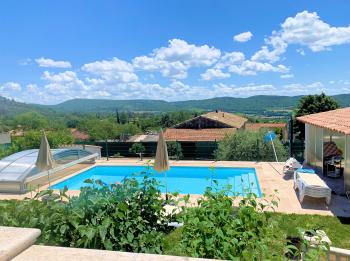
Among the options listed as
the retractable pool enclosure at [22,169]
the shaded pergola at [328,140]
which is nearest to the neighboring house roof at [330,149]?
the shaded pergola at [328,140]

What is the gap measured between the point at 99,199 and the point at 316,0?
63.3 feet

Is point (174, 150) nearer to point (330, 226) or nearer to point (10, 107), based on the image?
point (330, 226)

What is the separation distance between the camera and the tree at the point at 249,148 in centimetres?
1734

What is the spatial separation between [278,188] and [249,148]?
5.81 meters

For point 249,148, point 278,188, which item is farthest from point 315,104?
point 278,188

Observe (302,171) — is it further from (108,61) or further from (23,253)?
(108,61)

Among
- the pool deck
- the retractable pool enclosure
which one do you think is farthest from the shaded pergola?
the retractable pool enclosure

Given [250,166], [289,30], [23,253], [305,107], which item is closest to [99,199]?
[23,253]

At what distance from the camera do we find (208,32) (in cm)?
3712

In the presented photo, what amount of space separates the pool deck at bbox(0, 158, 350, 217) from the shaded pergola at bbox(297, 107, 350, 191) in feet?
5.01

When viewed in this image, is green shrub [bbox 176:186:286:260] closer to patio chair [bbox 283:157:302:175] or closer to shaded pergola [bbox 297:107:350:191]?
shaded pergola [bbox 297:107:350:191]

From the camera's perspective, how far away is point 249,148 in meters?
17.5

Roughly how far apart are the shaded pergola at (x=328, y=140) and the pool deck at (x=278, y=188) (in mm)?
1526

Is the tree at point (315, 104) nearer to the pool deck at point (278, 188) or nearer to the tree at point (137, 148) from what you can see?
the tree at point (137, 148)
